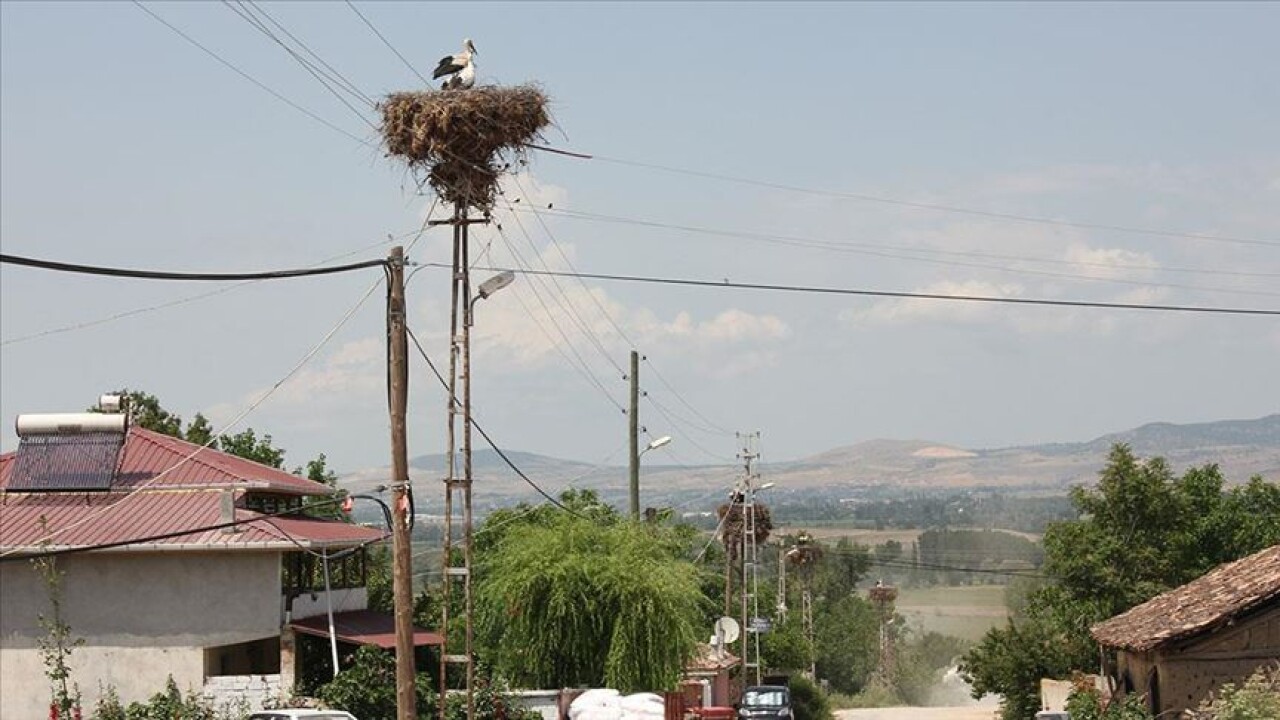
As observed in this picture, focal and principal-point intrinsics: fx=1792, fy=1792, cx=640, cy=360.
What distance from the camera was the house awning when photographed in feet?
125

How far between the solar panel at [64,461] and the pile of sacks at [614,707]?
11.7 metres

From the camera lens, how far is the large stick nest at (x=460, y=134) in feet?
100

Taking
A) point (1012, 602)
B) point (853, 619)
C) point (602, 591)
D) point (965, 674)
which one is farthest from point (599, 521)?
point (1012, 602)

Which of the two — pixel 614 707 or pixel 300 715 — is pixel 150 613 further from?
pixel 614 707

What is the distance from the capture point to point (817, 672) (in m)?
124

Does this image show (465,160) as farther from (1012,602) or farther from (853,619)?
(1012,602)

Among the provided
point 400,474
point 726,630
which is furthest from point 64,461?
point 726,630

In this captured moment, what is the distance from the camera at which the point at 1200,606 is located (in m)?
35.3

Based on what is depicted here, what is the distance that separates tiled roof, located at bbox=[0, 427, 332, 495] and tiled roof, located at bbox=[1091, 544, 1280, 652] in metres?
18.5

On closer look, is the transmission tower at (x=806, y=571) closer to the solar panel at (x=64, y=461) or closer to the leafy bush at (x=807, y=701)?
the leafy bush at (x=807, y=701)

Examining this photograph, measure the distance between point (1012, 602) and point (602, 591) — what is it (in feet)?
483

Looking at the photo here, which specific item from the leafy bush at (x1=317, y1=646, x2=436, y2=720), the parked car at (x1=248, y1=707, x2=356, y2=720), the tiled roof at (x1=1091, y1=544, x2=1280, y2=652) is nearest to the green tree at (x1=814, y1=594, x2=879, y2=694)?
the tiled roof at (x1=1091, y1=544, x2=1280, y2=652)

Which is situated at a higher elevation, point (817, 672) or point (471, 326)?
point (471, 326)

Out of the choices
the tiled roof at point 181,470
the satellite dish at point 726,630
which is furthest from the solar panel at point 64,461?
the satellite dish at point 726,630
